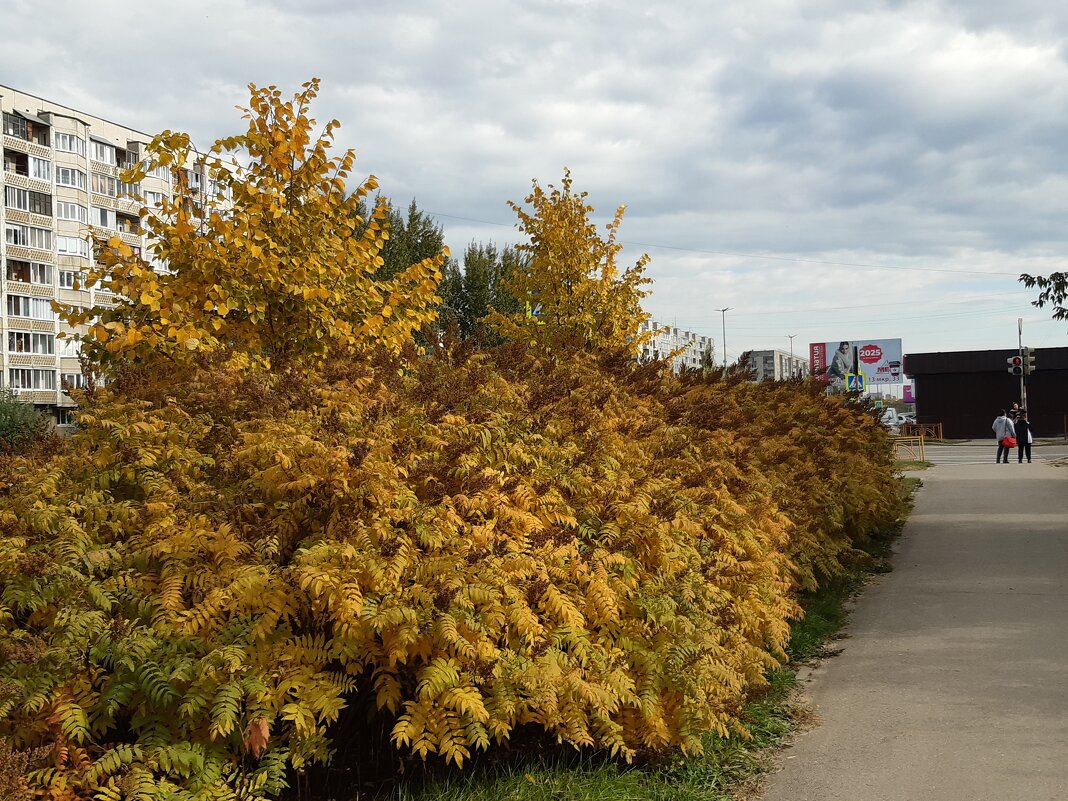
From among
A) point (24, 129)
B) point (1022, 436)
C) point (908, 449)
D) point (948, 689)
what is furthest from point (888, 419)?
point (24, 129)

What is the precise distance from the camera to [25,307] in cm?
5384

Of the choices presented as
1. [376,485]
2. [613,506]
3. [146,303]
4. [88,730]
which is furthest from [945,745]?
[146,303]

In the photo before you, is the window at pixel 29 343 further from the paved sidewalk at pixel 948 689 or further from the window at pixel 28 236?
the paved sidewalk at pixel 948 689

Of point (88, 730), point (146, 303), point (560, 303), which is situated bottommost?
point (88, 730)

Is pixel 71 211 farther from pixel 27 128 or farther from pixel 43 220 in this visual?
pixel 27 128

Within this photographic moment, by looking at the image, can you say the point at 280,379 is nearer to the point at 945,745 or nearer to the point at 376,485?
the point at 376,485

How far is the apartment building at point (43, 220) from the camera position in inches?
2083

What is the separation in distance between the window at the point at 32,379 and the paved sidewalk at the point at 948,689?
53233 mm

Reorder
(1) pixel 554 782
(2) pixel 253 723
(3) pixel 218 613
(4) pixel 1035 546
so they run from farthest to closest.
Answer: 1. (4) pixel 1035 546
2. (1) pixel 554 782
3. (3) pixel 218 613
4. (2) pixel 253 723

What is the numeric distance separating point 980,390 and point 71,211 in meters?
49.5

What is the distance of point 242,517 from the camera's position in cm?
417

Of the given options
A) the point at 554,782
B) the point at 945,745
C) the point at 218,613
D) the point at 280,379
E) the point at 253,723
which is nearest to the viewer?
the point at 253,723

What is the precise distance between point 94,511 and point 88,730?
102 centimetres

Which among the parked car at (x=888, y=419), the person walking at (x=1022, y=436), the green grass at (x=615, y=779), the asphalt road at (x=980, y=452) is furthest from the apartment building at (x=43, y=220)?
the green grass at (x=615, y=779)
